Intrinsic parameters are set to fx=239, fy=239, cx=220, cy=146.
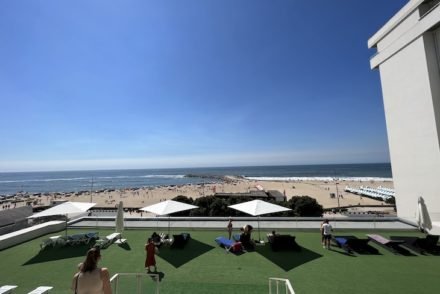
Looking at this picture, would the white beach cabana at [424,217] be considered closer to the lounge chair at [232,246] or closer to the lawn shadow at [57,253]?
the lounge chair at [232,246]

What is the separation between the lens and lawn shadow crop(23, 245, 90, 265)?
324 inches

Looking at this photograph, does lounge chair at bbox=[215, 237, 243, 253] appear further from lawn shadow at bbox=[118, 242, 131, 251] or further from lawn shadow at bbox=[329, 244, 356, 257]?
lawn shadow at bbox=[118, 242, 131, 251]

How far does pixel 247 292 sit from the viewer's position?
581 cm

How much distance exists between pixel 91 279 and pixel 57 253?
23.7ft

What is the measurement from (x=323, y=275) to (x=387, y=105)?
13885 mm

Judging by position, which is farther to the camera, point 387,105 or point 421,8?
point 387,105

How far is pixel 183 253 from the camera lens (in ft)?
28.5

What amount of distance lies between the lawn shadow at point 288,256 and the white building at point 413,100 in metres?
6.16

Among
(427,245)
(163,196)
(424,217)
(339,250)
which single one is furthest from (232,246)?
(163,196)

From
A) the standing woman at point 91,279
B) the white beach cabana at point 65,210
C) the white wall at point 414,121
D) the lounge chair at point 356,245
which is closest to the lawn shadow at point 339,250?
the lounge chair at point 356,245

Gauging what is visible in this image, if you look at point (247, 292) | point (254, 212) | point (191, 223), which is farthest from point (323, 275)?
point (191, 223)

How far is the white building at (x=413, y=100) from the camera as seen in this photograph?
12336mm

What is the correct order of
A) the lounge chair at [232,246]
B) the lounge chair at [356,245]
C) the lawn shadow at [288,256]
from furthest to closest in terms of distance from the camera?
the lounge chair at [232,246] → the lounge chair at [356,245] → the lawn shadow at [288,256]

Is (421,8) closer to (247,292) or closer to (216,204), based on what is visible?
(247,292)
